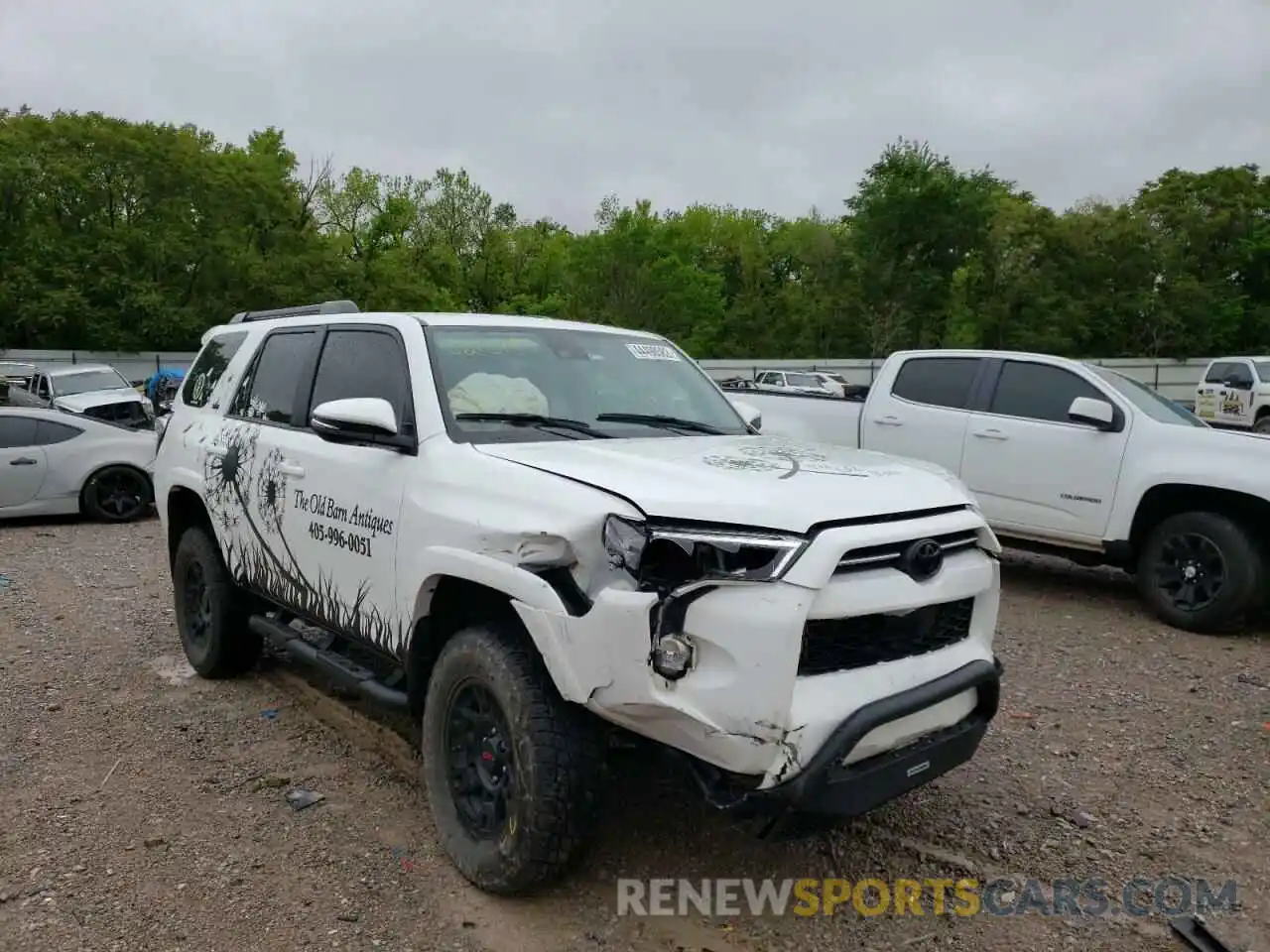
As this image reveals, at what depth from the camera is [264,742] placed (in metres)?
4.41

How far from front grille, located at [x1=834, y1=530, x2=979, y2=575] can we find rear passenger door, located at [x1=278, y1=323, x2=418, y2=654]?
5.26ft

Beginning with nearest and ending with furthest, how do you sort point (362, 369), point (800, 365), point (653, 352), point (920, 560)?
point (920, 560) < point (362, 369) < point (653, 352) < point (800, 365)

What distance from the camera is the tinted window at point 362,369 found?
3.75 meters

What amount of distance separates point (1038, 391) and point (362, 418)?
227 inches

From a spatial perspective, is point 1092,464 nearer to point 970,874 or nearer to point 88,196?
point 970,874

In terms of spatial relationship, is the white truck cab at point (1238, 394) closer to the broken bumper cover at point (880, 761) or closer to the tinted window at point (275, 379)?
the broken bumper cover at point (880, 761)

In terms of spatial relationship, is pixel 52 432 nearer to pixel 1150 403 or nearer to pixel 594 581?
pixel 594 581

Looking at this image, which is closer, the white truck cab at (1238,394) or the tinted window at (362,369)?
the tinted window at (362,369)

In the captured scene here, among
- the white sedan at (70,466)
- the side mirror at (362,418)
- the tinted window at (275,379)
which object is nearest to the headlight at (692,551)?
the side mirror at (362,418)

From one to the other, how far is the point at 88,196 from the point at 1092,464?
38.2 m

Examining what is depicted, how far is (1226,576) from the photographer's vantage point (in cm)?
611

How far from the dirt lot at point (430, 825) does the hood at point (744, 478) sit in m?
0.86

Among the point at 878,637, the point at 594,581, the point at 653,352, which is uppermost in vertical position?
the point at 653,352

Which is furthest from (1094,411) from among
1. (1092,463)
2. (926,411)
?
(926,411)
